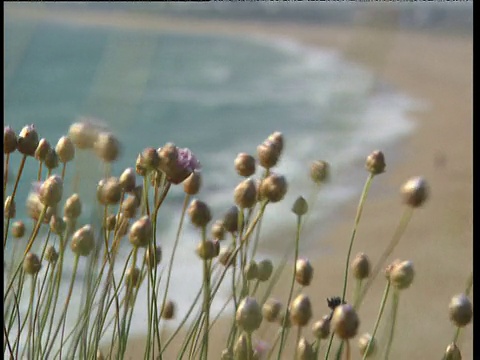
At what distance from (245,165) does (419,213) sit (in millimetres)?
3639

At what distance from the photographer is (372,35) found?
1.94ft

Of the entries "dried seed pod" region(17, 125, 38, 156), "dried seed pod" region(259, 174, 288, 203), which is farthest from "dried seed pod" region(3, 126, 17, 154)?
"dried seed pod" region(259, 174, 288, 203)

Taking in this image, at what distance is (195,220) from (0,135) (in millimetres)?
168

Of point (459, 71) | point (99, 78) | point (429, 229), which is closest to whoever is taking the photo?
point (99, 78)

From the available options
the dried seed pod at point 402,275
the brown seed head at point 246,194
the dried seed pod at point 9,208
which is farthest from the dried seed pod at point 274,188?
the dried seed pod at point 9,208

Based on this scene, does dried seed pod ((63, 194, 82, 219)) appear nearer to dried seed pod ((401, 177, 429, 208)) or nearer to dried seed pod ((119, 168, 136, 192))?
dried seed pod ((119, 168, 136, 192))

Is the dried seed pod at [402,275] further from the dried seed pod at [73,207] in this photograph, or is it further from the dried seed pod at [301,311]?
the dried seed pod at [73,207]

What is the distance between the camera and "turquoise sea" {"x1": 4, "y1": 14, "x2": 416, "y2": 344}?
625 millimetres

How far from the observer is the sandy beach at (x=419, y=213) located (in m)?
1.16

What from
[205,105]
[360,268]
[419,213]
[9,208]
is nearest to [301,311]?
[360,268]

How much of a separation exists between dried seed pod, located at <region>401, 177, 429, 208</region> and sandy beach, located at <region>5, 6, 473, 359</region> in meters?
0.11

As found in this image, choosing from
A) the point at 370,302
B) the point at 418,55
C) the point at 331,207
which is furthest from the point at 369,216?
the point at 418,55

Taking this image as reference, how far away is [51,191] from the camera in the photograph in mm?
603
